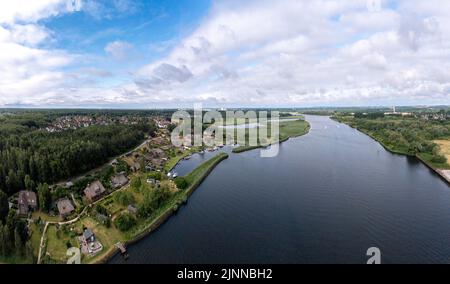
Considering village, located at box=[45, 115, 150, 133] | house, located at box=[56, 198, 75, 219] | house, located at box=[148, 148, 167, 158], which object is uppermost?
village, located at box=[45, 115, 150, 133]

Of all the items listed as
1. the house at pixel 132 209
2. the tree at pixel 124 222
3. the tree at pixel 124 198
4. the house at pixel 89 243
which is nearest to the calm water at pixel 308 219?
the house at pixel 89 243

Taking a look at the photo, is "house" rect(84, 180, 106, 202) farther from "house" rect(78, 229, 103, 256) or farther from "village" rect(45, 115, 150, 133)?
"village" rect(45, 115, 150, 133)

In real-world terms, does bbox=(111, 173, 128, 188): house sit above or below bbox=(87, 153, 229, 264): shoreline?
above

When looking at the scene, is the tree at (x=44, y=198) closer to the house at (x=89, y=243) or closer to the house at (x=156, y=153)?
the house at (x=89, y=243)

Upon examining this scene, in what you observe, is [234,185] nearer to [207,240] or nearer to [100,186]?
[207,240]

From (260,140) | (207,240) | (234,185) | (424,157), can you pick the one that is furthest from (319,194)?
(260,140)

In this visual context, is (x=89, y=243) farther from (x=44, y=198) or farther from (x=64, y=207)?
(x=44, y=198)

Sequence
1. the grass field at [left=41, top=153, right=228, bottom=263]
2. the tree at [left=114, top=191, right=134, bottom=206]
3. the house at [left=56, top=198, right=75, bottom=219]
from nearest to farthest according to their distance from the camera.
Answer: the grass field at [left=41, top=153, right=228, bottom=263]
the house at [left=56, top=198, right=75, bottom=219]
the tree at [left=114, top=191, right=134, bottom=206]

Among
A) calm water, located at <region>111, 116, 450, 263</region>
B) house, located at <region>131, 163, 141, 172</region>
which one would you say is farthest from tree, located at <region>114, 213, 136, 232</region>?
house, located at <region>131, 163, 141, 172</region>
